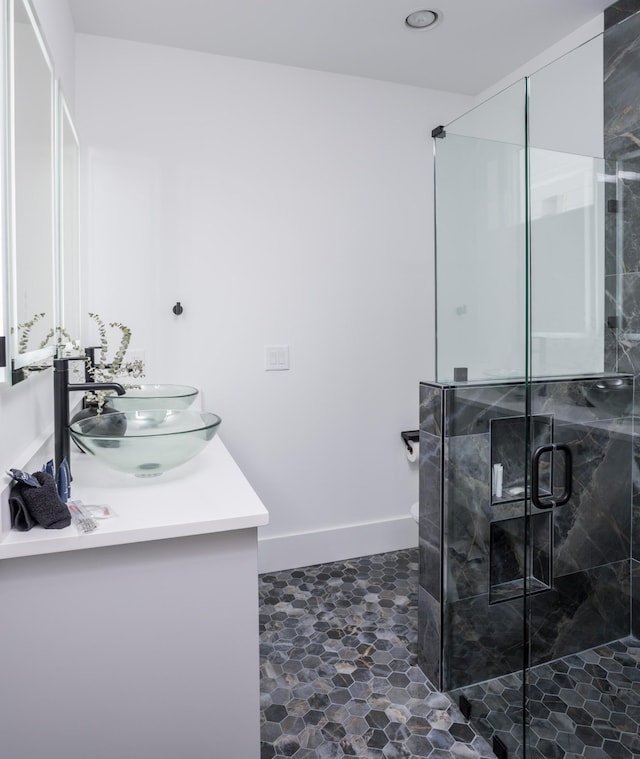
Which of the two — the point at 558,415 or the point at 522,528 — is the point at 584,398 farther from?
the point at 522,528

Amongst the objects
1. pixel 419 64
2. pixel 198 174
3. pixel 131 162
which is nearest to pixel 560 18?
pixel 419 64

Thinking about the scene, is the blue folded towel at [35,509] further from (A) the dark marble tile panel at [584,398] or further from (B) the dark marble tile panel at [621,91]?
(B) the dark marble tile panel at [621,91]

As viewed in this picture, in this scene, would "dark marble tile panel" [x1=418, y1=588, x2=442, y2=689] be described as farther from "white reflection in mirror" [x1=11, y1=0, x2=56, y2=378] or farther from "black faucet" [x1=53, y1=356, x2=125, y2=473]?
"white reflection in mirror" [x1=11, y1=0, x2=56, y2=378]

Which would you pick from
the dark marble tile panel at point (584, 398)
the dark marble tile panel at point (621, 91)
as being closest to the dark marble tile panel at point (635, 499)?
the dark marble tile panel at point (584, 398)

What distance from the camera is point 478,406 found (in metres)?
1.68

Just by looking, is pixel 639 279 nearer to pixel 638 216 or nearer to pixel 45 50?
pixel 638 216

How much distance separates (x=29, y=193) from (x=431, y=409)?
1322 mm

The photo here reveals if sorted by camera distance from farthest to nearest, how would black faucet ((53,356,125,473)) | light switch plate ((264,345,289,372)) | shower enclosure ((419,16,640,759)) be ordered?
light switch plate ((264,345,289,372)) → shower enclosure ((419,16,640,759)) → black faucet ((53,356,125,473))

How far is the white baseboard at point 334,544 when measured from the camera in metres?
2.67

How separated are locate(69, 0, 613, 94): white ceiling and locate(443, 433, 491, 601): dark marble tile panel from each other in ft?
5.69

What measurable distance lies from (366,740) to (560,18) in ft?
9.10

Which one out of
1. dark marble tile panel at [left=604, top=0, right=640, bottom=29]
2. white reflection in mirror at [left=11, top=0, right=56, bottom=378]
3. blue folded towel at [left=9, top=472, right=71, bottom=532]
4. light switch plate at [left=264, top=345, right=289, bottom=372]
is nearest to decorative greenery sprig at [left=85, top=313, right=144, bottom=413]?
white reflection in mirror at [left=11, top=0, right=56, bottom=378]

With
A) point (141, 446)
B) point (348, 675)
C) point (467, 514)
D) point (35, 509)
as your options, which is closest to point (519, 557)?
point (467, 514)

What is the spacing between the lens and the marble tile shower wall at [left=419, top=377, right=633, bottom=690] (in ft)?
4.86
